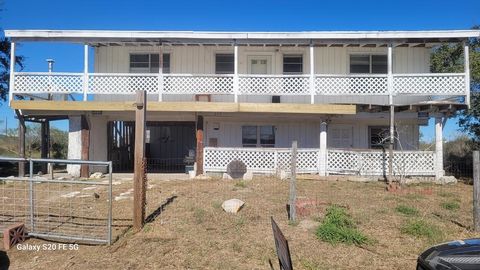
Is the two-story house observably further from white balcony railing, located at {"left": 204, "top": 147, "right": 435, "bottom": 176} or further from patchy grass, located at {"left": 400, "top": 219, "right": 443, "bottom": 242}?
patchy grass, located at {"left": 400, "top": 219, "right": 443, "bottom": 242}

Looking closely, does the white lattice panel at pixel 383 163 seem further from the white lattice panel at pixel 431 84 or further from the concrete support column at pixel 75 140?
the concrete support column at pixel 75 140

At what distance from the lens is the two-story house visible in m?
14.3

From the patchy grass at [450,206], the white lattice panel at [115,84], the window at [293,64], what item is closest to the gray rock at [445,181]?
the patchy grass at [450,206]

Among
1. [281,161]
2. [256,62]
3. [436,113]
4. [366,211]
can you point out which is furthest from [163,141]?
[366,211]

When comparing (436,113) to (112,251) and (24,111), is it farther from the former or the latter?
(24,111)

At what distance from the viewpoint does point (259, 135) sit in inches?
676

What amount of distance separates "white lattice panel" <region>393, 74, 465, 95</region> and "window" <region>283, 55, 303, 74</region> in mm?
4111

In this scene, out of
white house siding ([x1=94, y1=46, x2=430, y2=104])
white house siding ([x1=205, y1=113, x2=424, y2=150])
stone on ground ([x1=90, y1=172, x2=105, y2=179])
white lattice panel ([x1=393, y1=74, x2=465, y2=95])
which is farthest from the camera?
white house siding ([x1=205, y1=113, x2=424, y2=150])

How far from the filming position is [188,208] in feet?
27.9

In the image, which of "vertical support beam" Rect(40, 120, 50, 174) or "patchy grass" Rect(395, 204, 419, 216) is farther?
"vertical support beam" Rect(40, 120, 50, 174)

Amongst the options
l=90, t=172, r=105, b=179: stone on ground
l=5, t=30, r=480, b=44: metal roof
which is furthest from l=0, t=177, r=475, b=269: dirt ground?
l=5, t=30, r=480, b=44: metal roof

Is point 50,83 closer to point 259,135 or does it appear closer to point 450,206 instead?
point 259,135

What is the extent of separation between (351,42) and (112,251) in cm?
1209

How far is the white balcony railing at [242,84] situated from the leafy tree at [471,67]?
127 inches
